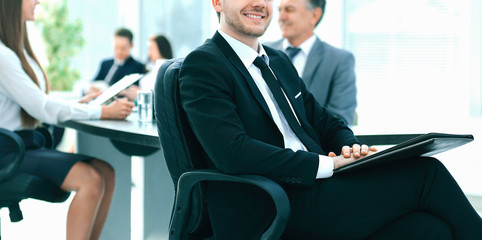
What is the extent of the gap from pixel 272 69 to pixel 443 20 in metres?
3.14

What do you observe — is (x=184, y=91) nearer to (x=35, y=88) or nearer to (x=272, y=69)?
(x=272, y=69)

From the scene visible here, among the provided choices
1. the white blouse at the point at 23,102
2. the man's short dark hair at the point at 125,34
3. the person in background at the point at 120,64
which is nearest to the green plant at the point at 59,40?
the person in background at the point at 120,64

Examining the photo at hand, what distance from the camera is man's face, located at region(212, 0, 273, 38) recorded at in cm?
173

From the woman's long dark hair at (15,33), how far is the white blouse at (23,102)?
0.03 metres

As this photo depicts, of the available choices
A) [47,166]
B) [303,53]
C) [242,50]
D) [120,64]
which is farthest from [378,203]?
[120,64]

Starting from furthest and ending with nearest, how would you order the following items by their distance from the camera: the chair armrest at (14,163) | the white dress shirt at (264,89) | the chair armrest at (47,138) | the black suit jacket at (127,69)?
the black suit jacket at (127,69)
the chair armrest at (47,138)
the chair armrest at (14,163)
the white dress shirt at (264,89)

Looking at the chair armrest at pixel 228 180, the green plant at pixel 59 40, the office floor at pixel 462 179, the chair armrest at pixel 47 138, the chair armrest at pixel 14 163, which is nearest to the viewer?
the chair armrest at pixel 228 180

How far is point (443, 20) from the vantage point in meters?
4.49

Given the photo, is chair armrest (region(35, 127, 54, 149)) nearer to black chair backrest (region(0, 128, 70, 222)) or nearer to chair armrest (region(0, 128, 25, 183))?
black chair backrest (region(0, 128, 70, 222))

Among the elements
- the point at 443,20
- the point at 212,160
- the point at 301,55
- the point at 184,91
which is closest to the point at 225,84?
the point at 184,91

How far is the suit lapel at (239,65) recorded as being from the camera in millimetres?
1612

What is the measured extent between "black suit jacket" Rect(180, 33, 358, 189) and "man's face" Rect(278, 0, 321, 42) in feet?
5.40

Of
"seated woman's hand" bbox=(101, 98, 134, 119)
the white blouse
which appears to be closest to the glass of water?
"seated woman's hand" bbox=(101, 98, 134, 119)

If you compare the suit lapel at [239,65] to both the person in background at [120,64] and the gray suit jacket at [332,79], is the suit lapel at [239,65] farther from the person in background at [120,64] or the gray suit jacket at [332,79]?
the person in background at [120,64]
